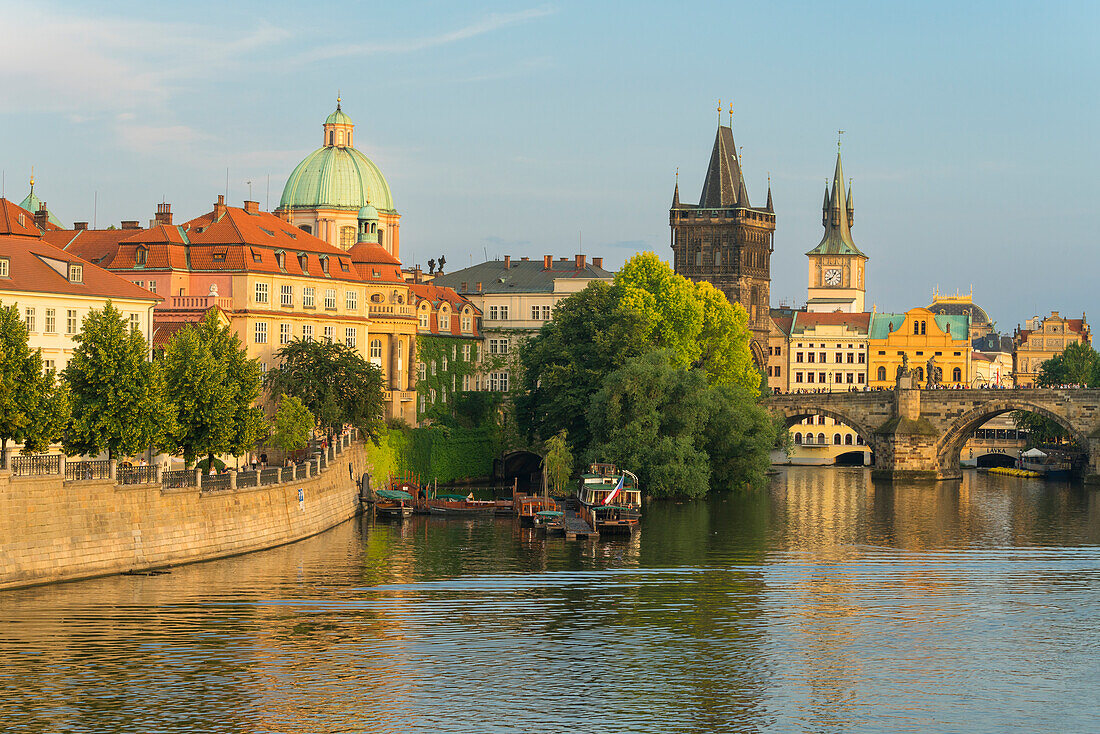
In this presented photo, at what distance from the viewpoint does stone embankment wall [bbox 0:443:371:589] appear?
52875mm

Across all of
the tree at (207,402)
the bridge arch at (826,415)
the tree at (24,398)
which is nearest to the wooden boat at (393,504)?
the tree at (207,402)

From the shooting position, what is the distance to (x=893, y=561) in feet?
233

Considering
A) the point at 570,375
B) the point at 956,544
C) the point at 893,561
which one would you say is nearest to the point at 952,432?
the point at 570,375

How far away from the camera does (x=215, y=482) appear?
6378 centimetres

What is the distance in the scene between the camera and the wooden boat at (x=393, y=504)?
276ft

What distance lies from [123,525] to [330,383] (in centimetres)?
3335

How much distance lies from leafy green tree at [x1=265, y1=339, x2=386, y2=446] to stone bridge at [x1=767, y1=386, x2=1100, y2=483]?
52.0 metres

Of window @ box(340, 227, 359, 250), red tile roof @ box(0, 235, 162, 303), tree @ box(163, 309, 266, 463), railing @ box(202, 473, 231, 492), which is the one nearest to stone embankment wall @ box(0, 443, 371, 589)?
railing @ box(202, 473, 231, 492)

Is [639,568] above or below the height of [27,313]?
below

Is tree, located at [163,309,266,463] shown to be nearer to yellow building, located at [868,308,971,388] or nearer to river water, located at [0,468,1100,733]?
river water, located at [0,468,1100,733]

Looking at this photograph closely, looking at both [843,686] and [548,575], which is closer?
[843,686]

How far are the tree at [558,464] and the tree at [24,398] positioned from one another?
39937 mm

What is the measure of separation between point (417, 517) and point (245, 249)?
810 inches

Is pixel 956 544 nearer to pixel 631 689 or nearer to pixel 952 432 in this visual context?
pixel 631 689
